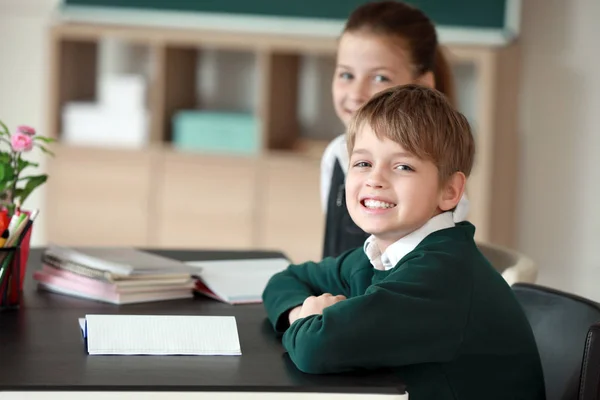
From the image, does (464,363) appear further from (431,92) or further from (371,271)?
(431,92)

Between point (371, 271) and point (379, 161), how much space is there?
198mm

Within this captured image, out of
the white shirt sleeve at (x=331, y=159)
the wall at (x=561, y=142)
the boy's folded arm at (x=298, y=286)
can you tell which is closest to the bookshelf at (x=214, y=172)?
the wall at (x=561, y=142)

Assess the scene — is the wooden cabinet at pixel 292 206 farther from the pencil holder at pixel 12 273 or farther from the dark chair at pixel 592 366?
the dark chair at pixel 592 366

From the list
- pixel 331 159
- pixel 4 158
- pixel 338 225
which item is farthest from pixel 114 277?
pixel 331 159

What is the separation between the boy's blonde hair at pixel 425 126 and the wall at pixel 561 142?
311cm

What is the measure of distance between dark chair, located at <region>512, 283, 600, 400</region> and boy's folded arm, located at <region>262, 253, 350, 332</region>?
1.10ft

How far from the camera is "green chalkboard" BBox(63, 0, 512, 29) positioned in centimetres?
420

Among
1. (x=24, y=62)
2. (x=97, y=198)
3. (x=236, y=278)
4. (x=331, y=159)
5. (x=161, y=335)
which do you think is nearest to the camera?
(x=161, y=335)

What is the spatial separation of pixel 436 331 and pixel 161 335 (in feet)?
1.32

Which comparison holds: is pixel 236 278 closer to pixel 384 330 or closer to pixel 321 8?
pixel 384 330

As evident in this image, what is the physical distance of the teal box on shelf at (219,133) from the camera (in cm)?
443

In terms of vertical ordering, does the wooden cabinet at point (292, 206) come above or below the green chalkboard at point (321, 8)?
below

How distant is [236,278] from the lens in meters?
2.02

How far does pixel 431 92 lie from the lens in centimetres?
155
